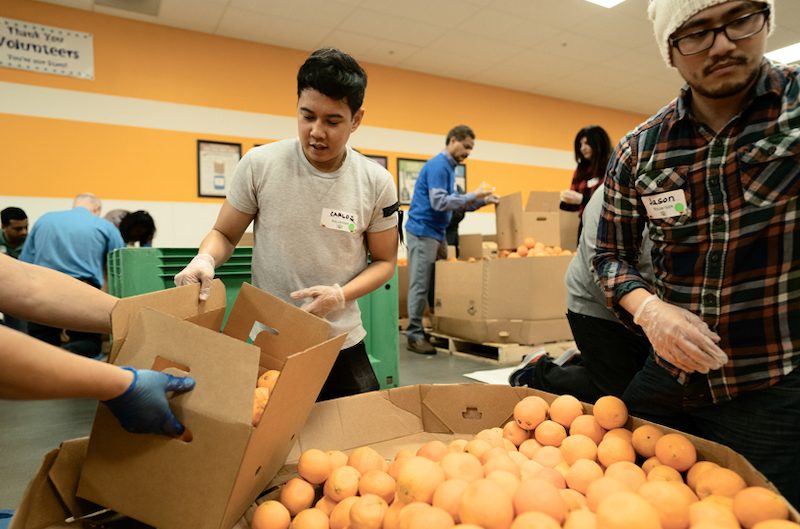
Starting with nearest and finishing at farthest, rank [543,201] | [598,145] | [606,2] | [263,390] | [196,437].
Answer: [196,437] < [263,390] < [598,145] < [543,201] < [606,2]

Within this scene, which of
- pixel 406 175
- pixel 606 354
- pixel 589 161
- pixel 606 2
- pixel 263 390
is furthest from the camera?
pixel 406 175

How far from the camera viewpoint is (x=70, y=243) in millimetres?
3410

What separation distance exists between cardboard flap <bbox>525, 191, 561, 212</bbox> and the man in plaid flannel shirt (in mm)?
3281

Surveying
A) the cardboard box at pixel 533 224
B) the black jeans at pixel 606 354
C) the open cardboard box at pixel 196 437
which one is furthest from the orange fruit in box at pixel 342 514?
the cardboard box at pixel 533 224

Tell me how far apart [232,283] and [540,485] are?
1775mm

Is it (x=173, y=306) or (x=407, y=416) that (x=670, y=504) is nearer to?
(x=407, y=416)

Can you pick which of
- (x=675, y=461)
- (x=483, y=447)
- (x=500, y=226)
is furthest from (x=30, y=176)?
(x=675, y=461)

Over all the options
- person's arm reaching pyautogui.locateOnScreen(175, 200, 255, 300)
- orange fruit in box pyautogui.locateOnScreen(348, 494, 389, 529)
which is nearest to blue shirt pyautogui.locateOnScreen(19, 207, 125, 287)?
person's arm reaching pyautogui.locateOnScreen(175, 200, 255, 300)

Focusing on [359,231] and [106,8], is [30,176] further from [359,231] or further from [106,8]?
[359,231]

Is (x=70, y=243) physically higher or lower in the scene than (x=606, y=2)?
lower

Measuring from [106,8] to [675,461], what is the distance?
559cm

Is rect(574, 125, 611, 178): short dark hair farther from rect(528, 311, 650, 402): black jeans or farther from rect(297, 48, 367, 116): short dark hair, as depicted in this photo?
rect(297, 48, 367, 116): short dark hair

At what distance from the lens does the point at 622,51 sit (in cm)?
607

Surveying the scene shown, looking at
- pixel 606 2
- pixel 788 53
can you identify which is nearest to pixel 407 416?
pixel 606 2
